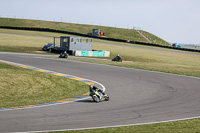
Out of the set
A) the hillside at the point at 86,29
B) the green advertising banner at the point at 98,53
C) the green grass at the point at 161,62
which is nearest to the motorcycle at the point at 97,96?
the green grass at the point at 161,62

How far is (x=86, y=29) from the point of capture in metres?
113

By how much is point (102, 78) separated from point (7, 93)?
995 cm

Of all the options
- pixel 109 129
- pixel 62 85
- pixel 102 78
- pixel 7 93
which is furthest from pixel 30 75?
pixel 109 129

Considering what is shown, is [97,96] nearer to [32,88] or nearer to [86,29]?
[32,88]

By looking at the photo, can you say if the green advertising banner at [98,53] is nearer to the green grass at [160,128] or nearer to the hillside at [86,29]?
the green grass at [160,128]

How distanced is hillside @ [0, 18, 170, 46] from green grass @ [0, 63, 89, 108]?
277 ft

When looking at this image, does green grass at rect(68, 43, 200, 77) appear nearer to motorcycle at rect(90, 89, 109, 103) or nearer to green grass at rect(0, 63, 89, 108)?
green grass at rect(0, 63, 89, 108)

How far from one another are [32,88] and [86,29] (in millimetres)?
93598

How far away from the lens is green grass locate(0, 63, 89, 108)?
18248 mm

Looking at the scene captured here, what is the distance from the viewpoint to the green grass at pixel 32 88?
1825 cm

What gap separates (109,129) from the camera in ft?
38.5

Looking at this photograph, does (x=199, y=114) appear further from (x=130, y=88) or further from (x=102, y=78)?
(x=102, y=78)

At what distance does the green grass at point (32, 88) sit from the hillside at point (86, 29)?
8447cm

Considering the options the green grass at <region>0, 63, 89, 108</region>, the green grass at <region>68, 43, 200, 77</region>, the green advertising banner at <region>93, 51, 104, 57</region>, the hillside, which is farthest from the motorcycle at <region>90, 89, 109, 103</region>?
the hillside
